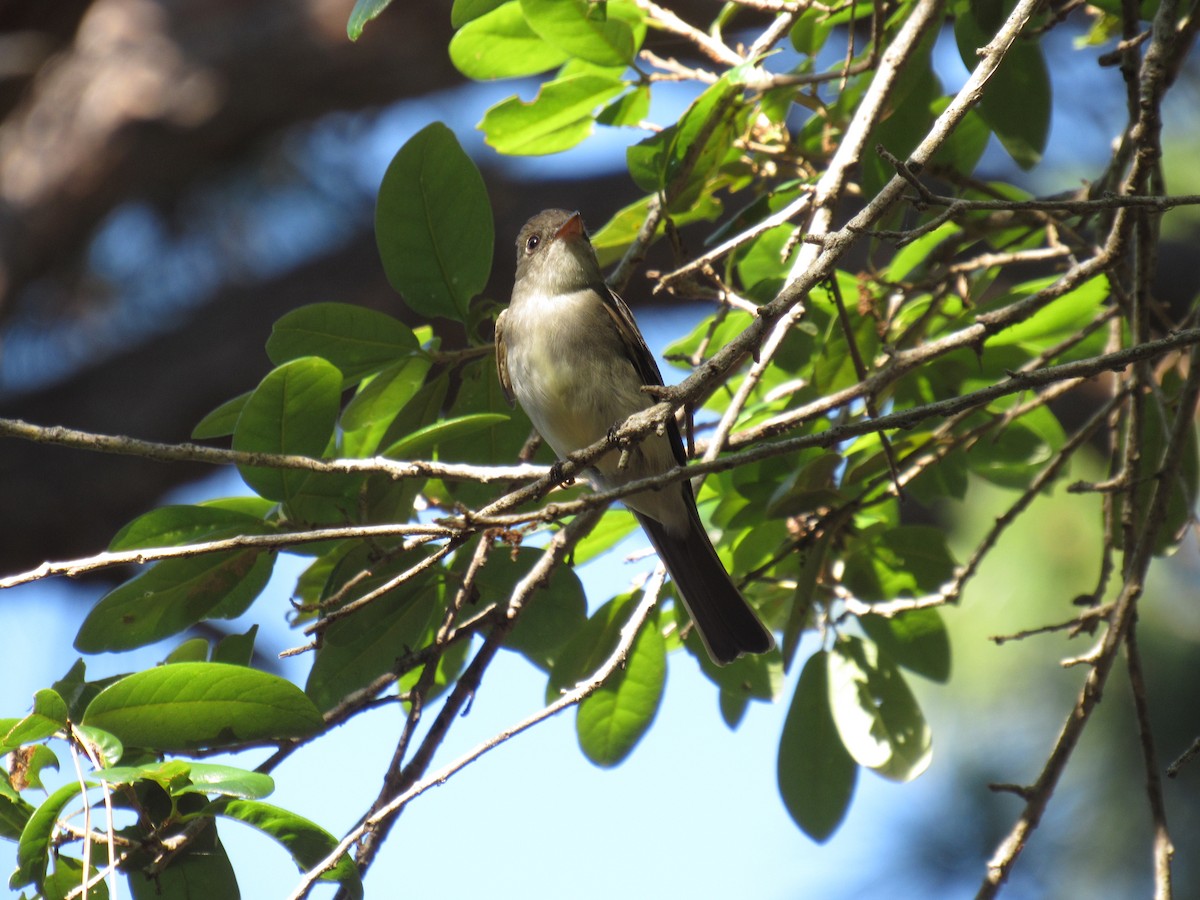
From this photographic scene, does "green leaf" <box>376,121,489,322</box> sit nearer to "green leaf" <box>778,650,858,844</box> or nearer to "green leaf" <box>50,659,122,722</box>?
"green leaf" <box>50,659,122,722</box>

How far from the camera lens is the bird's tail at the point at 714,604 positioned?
115 inches

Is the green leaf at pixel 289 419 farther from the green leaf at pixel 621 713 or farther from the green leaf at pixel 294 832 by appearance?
the green leaf at pixel 621 713

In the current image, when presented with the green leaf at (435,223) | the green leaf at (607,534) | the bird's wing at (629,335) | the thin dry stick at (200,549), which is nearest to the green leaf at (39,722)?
the thin dry stick at (200,549)

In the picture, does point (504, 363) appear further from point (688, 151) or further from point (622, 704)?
point (622, 704)

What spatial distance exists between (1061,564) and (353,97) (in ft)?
18.9

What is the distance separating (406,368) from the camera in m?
2.88

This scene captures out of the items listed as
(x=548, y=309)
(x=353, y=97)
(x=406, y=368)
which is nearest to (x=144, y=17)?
(x=353, y=97)

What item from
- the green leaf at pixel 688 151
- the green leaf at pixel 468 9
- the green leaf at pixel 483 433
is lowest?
the green leaf at pixel 483 433

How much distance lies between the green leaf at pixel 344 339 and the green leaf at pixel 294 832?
1002mm

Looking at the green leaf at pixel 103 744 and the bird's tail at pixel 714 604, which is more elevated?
the bird's tail at pixel 714 604

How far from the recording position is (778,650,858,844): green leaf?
2.95m

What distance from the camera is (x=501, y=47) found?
326 cm

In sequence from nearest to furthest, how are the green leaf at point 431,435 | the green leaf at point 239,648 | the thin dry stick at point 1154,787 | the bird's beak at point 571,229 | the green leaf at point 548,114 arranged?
the thin dry stick at point 1154,787
the green leaf at point 431,435
the green leaf at point 239,648
the green leaf at point 548,114
the bird's beak at point 571,229

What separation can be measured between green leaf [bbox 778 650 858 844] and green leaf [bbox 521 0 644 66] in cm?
165
